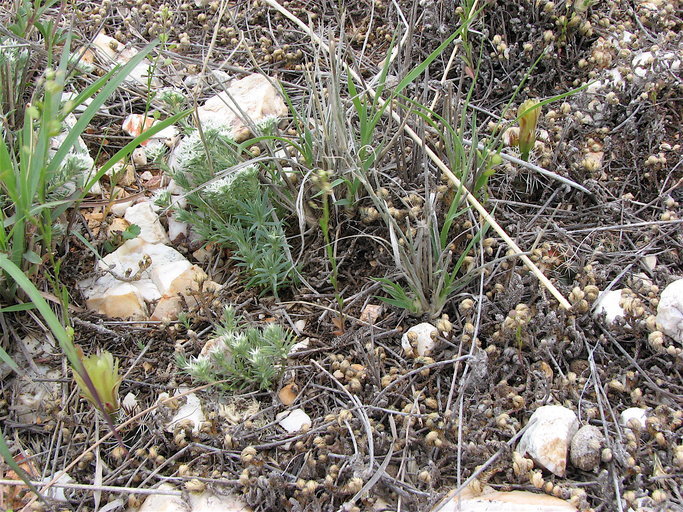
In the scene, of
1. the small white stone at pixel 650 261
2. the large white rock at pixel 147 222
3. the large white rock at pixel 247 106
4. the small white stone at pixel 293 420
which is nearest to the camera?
the small white stone at pixel 293 420

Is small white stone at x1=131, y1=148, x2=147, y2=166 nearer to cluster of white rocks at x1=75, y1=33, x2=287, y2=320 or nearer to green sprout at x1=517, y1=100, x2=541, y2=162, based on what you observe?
cluster of white rocks at x1=75, y1=33, x2=287, y2=320

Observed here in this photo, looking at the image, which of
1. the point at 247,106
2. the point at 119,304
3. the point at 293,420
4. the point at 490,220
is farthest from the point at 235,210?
the point at 490,220

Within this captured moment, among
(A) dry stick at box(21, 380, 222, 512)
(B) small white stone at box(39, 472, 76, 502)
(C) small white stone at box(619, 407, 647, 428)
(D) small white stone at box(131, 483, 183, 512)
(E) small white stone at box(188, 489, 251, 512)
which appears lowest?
(C) small white stone at box(619, 407, 647, 428)

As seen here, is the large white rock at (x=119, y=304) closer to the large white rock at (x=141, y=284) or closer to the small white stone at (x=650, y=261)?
the large white rock at (x=141, y=284)

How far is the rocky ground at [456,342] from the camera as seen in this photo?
171 cm

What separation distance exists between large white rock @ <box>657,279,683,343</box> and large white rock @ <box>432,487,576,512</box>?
0.67m

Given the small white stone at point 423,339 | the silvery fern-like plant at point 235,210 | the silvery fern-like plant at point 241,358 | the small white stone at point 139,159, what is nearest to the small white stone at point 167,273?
the silvery fern-like plant at point 235,210

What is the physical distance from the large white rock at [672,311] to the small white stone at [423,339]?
72cm

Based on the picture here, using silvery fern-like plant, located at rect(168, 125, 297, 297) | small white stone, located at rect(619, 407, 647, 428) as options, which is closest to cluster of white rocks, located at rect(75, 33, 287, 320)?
silvery fern-like plant, located at rect(168, 125, 297, 297)

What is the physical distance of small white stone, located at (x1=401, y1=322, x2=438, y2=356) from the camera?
2012mm

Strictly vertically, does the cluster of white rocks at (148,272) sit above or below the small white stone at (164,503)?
above

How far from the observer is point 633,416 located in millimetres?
1766

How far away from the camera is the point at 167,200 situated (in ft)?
7.80

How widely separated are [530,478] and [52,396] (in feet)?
5.11
